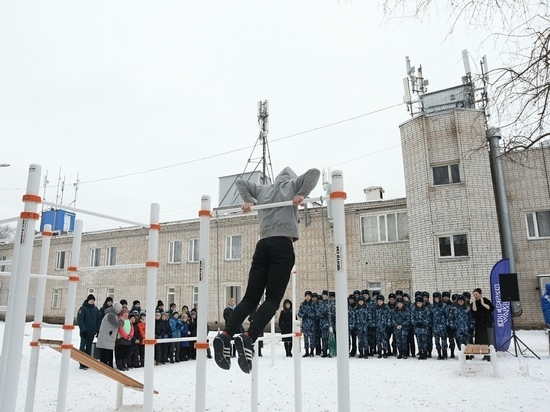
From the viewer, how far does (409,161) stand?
1916 cm

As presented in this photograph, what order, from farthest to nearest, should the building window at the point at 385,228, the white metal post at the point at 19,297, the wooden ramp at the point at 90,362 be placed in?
the building window at the point at 385,228 → the wooden ramp at the point at 90,362 → the white metal post at the point at 19,297

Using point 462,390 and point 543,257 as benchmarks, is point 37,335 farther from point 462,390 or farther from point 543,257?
point 543,257

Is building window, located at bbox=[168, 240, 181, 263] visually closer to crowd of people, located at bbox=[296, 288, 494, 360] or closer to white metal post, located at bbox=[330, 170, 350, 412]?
crowd of people, located at bbox=[296, 288, 494, 360]

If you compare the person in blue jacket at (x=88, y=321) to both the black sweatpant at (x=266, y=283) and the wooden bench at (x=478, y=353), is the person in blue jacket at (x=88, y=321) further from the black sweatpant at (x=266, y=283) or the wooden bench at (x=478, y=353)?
the wooden bench at (x=478, y=353)

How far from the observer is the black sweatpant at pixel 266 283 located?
12.6ft

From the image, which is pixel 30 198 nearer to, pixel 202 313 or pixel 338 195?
pixel 202 313

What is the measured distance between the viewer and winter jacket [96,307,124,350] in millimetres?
10484

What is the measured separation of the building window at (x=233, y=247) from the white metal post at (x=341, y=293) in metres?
20.0

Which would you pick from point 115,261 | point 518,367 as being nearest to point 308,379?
point 518,367

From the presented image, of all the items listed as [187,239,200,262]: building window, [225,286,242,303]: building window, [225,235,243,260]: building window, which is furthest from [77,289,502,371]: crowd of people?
[187,239,200,262]: building window

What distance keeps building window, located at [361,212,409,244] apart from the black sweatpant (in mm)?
16789

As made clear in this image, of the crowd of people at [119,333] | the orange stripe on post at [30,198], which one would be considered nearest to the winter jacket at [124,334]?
the crowd of people at [119,333]

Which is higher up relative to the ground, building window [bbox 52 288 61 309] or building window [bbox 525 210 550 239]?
building window [bbox 525 210 550 239]

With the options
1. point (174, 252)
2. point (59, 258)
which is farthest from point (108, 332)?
point (59, 258)
